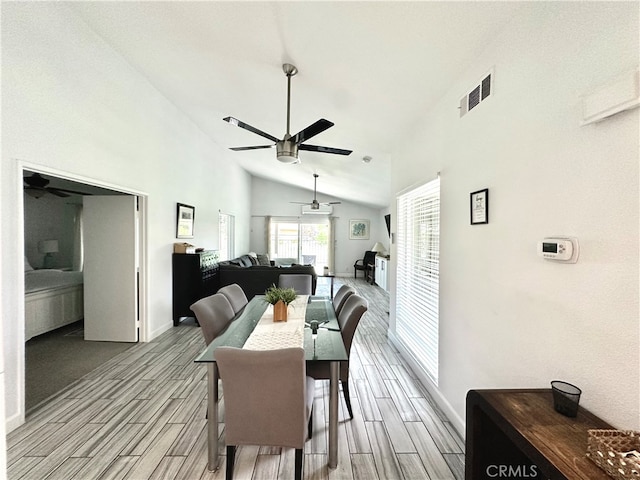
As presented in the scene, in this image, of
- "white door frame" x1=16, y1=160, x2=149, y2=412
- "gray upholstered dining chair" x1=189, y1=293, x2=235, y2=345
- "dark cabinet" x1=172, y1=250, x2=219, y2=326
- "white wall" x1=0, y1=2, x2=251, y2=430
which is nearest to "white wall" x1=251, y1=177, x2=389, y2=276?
"white wall" x1=0, y1=2, x2=251, y2=430

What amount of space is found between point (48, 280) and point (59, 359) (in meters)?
1.71

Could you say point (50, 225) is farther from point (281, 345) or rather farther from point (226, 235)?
point (281, 345)

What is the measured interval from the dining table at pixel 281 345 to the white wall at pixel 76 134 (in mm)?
1583

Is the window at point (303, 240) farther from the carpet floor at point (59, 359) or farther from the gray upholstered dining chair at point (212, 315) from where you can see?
the gray upholstered dining chair at point (212, 315)

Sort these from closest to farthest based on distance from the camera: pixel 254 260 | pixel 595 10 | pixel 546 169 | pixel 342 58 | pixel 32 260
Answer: pixel 595 10
pixel 546 169
pixel 342 58
pixel 32 260
pixel 254 260

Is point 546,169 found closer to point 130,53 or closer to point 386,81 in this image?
point 386,81

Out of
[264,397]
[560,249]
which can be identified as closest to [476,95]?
[560,249]

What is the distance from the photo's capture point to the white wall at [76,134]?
200 centimetres

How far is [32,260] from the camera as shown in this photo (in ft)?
16.6

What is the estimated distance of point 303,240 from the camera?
956 centimetres

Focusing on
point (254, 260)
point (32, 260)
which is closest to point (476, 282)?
point (254, 260)

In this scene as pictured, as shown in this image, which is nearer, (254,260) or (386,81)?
(386,81)

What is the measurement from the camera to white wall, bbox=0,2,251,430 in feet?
6.56

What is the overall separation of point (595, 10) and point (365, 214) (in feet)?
27.9
